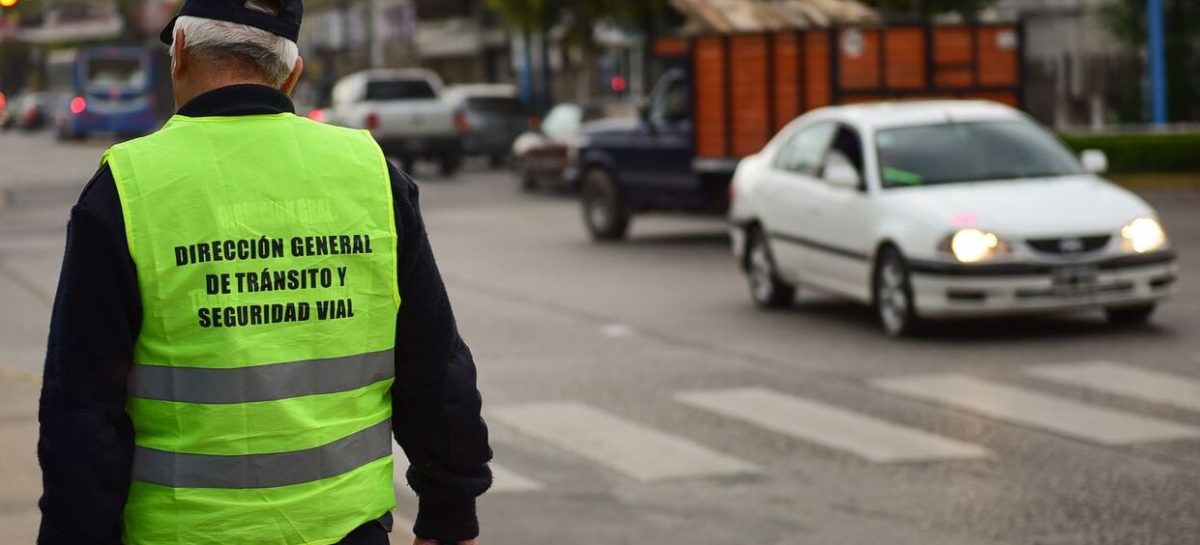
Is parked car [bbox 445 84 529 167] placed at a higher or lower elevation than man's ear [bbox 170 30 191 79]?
lower

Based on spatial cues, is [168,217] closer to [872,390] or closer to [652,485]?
[652,485]

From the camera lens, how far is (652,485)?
331 inches

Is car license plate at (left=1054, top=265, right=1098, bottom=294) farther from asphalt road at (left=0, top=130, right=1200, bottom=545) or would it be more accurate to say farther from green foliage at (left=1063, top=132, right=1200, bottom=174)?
green foliage at (left=1063, top=132, right=1200, bottom=174)

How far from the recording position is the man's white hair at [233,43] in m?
3.21

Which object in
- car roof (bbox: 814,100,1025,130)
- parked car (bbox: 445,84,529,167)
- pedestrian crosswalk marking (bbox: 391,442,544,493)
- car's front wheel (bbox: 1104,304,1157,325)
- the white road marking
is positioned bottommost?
parked car (bbox: 445,84,529,167)

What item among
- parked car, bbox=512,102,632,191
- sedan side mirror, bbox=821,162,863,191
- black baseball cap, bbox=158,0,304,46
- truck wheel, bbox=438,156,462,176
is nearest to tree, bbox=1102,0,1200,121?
parked car, bbox=512,102,632,191

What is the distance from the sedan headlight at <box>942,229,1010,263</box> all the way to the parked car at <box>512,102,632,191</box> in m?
19.1

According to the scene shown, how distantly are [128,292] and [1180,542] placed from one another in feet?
16.0

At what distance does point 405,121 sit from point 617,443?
94.9ft

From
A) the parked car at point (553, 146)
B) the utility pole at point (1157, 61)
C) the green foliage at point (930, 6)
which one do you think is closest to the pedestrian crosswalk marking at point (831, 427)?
the utility pole at point (1157, 61)

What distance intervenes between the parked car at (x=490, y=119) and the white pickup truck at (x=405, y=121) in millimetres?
1416

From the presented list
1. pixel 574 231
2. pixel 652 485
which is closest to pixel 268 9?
pixel 652 485

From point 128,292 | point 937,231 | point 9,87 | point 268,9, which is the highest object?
point 268,9

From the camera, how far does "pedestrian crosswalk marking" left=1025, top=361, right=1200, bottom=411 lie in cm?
1034
